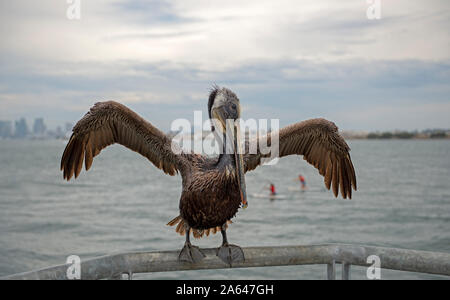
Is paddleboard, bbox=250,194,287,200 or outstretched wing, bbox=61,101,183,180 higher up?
outstretched wing, bbox=61,101,183,180

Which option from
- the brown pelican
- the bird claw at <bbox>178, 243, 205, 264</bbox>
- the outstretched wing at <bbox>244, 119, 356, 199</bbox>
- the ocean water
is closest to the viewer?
the bird claw at <bbox>178, 243, 205, 264</bbox>

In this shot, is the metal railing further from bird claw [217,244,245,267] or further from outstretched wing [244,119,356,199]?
outstretched wing [244,119,356,199]

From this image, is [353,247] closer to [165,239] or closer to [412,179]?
[165,239]

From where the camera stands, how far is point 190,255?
2775 mm

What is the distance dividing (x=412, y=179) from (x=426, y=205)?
1595 cm

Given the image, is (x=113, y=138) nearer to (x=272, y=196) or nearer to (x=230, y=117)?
(x=230, y=117)

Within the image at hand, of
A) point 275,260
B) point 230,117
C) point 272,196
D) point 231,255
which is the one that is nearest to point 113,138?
point 230,117

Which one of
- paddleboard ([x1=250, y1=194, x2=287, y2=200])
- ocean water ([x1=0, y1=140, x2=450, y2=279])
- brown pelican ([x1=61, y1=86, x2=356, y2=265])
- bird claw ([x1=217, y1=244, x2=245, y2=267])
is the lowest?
ocean water ([x1=0, y1=140, x2=450, y2=279])

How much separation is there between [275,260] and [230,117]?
3.20 ft

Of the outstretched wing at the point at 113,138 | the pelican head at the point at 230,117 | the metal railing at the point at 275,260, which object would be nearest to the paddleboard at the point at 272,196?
the outstretched wing at the point at 113,138

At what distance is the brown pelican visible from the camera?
326 cm

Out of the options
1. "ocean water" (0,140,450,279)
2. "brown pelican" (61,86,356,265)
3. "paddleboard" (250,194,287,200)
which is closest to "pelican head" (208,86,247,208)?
"brown pelican" (61,86,356,265)

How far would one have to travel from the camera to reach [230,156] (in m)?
3.33

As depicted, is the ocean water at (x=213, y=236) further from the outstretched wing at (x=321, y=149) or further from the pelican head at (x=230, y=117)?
the pelican head at (x=230, y=117)
